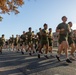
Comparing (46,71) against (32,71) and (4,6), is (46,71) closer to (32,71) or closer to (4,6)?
(32,71)

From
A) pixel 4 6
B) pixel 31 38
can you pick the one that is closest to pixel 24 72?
pixel 4 6

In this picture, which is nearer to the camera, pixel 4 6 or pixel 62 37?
pixel 62 37

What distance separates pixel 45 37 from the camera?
54.2 ft

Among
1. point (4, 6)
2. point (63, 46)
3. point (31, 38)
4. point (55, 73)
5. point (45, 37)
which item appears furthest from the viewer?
point (31, 38)

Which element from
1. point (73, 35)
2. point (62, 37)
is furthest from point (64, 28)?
point (73, 35)

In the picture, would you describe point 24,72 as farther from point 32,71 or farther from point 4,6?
point 4,6

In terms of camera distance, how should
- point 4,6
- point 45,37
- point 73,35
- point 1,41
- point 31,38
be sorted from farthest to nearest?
point 1,41 → point 31,38 → point 4,6 → point 73,35 → point 45,37

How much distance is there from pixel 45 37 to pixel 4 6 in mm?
4829

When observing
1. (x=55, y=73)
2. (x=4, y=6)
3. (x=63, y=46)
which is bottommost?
(x=55, y=73)

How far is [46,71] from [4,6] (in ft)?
34.3

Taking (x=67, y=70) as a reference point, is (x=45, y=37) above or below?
above

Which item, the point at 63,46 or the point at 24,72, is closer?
the point at 24,72

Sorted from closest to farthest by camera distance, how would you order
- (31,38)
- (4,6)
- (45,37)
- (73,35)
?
(45,37) → (73,35) → (4,6) → (31,38)

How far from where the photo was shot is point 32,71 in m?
10.4
